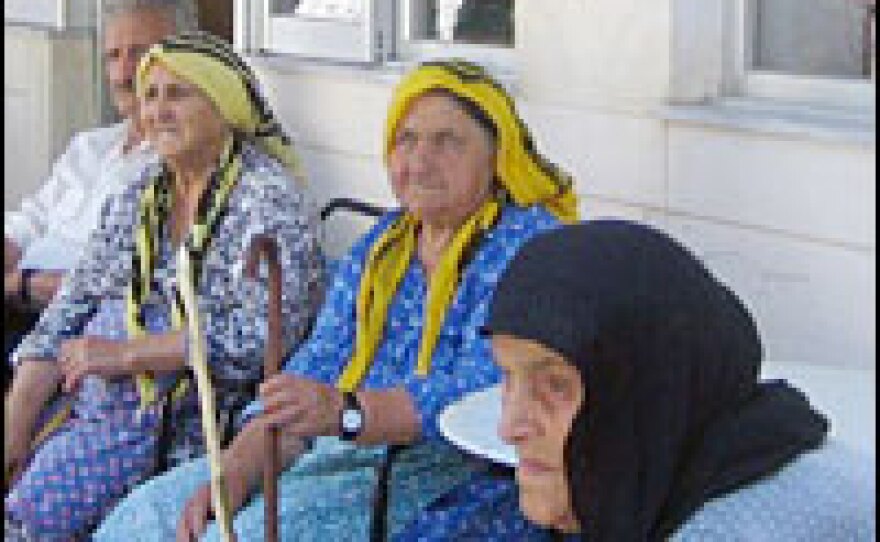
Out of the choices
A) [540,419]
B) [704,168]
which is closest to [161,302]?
[704,168]

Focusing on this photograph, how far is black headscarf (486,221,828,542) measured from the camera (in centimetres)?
219

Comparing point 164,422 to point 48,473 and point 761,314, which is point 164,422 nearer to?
point 48,473

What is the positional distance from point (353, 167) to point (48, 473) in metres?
1.25

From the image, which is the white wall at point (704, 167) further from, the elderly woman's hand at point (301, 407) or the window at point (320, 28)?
the elderly woman's hand at point (301, 407)

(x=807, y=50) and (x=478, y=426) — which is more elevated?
(x=807, y=50)

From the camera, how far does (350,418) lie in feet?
11.0

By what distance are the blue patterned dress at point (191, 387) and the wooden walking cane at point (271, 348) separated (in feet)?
3.05

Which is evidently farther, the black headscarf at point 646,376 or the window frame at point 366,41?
the window frame at point 366,41

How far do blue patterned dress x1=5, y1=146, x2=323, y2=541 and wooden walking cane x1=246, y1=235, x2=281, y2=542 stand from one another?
3.05ft

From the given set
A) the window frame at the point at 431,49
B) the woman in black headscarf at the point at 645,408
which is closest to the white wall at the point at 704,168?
the window frame at the point at 431,49

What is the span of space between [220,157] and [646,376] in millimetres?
2308

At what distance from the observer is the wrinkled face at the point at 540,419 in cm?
227

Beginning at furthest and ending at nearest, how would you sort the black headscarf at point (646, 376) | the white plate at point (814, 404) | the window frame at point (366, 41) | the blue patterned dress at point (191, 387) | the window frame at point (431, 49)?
the window frame at point (366, 41) → the window frame at point (431, 49) → the blue patterned dress at point (191, 387) → the white plate at point (814, 404) → the black headscarf at point (646, 376)

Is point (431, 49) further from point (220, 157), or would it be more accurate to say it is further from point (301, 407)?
point (301, 407)
